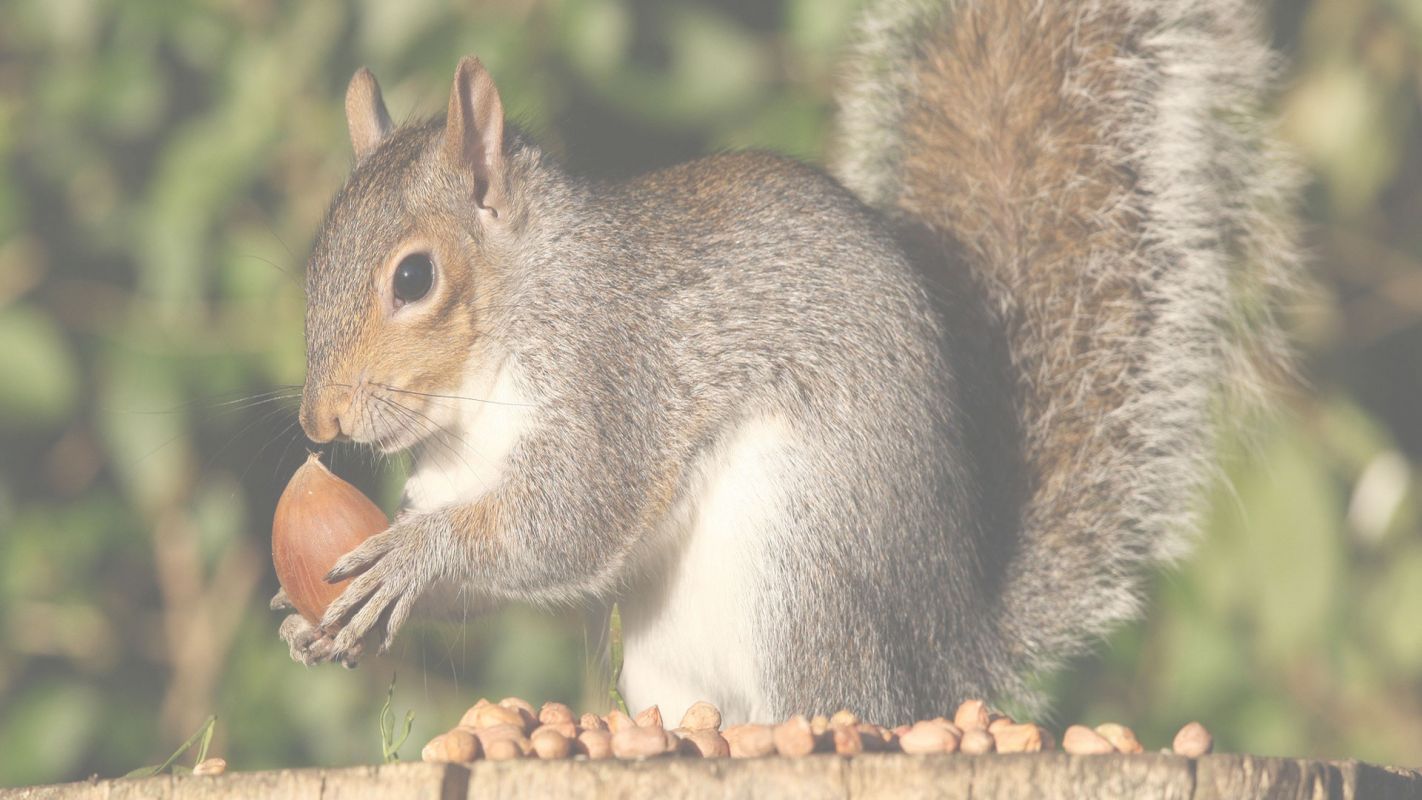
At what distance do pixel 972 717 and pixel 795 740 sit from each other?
0.23m

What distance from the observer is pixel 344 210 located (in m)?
1.43

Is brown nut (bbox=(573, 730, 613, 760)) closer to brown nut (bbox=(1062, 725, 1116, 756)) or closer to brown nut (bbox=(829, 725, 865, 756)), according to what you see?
brown nut (bbox=(829, 725, 865, 756))

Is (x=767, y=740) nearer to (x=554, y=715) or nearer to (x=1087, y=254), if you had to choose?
(x=554, y=715)

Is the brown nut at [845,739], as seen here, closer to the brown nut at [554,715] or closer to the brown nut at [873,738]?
the brown nut at [873,738]

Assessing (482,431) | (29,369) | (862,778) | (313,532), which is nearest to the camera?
(862,778)

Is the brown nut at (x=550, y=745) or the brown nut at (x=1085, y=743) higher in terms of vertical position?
the brown nut at (x=550, y=745)

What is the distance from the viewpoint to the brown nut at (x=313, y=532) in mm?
1301

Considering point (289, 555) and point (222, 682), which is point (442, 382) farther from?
point (222, 682)

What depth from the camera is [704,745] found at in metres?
1.03

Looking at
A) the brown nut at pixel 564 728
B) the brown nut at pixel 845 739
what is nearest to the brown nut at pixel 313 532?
the brown nut at pixel 564 728

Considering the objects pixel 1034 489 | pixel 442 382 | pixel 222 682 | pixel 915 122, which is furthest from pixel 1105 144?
pixel 222 682

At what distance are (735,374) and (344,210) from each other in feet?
1.17

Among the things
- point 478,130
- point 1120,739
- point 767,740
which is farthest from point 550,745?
point 478,130

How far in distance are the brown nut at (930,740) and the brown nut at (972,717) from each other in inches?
4.0
